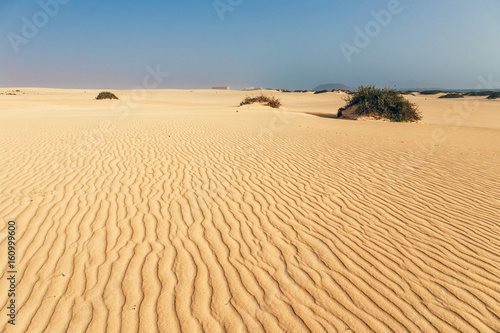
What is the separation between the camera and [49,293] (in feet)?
9.03

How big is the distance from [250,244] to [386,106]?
18319 millimetres

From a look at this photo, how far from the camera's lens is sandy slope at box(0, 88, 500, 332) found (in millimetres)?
2586

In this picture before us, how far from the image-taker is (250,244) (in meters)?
3.69

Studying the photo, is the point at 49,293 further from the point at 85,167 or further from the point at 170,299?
the point at 85,167

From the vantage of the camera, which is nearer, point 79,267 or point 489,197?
point 79,267

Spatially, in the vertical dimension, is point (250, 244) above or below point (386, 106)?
below

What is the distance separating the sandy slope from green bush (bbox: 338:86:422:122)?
39.2 feet

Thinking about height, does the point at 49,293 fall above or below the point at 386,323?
above

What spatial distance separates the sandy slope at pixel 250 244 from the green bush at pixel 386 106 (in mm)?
11938

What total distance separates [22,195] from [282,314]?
482 centimetres

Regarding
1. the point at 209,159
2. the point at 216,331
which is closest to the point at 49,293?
the point at 216,331

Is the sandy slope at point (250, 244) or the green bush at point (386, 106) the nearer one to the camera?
the sandy slope at point (250, 244)

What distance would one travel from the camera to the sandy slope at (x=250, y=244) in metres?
2.59

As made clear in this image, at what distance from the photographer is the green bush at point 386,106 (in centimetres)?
1880
